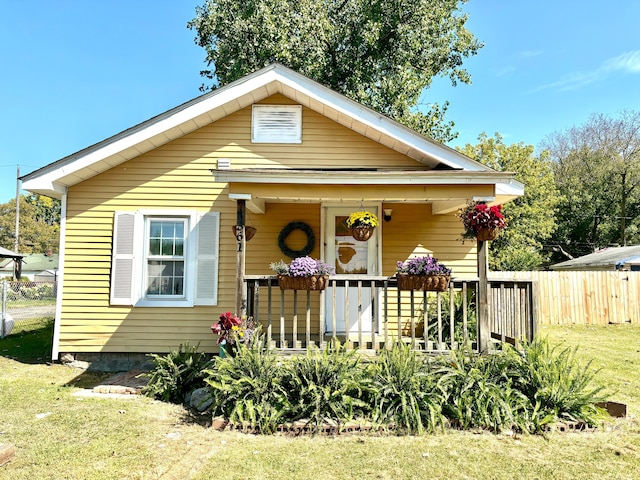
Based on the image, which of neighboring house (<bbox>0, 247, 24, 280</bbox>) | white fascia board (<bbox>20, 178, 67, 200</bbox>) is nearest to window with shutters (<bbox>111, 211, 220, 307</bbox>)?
white fascia board (<bbox>20, 178, 67, 200</bbox>)

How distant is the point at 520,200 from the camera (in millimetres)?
24062

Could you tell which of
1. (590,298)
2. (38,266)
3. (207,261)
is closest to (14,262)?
(38,266)

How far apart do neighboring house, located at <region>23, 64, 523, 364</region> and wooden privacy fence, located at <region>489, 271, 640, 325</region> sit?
24.1ft

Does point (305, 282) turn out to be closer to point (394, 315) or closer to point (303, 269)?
point (303, 269)

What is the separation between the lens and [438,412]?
445 centimetres

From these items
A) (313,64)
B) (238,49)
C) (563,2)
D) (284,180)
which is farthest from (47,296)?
(563,2)

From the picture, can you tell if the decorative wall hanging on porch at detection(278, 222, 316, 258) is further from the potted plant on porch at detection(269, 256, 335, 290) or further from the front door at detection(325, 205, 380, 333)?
the potted plant on porch at detection(269, 256, 335, 290)

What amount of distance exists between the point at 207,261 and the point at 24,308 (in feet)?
53.8

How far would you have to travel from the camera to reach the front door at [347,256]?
7.34m

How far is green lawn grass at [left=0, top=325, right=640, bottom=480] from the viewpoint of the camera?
3510 millimetres

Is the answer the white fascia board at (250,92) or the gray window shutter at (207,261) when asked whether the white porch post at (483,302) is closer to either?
the white fascia board at (250,92)

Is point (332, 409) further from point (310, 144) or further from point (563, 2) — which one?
point (563, 2)

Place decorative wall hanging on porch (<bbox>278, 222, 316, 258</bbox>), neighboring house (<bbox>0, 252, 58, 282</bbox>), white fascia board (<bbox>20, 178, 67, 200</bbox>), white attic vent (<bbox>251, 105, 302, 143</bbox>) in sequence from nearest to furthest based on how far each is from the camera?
white fascia board (<bbox>20, 178, 67, 200</bbox>)
decorative wall hanging on porch (<bbox>278, 222, 316, 258</bbox>)
white attic vent (<bbox>251, 105, 302, 143</bbox>)
neighboring house (<bbox>0, 252, 58, 282</bbox>)

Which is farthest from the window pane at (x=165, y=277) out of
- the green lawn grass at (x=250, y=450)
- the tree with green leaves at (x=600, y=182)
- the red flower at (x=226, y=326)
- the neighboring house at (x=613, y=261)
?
the tree with green leaves at (x=600, y=182)
